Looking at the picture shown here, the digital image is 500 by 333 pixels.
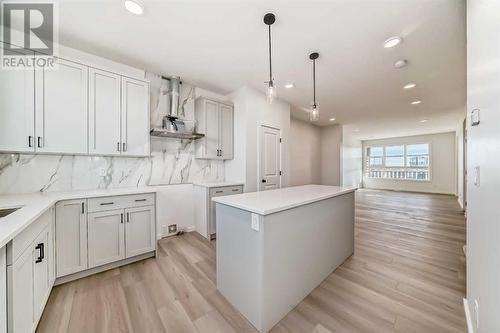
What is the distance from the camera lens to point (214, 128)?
3.47 meters

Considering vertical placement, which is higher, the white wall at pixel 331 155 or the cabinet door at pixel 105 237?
the white wall at pixel 331 155

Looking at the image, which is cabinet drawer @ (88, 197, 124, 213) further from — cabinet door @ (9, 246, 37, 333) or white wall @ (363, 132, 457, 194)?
white wall @ (363, 132, 457, 194)

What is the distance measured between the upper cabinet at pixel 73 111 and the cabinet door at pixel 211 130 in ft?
3.29

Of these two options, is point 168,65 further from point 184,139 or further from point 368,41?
point 368,41

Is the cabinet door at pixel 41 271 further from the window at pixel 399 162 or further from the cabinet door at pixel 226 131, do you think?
the window at pixel 399 162

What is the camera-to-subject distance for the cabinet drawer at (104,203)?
6.80 feet

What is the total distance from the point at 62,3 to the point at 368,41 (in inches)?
129

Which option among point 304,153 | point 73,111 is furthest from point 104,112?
point 304,153

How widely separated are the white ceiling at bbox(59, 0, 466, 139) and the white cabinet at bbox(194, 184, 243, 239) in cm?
194

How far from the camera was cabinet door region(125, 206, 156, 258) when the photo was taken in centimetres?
230

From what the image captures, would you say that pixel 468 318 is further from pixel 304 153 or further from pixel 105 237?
pixel 304 153

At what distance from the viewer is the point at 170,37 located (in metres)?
2.18

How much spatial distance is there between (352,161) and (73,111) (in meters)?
10.6

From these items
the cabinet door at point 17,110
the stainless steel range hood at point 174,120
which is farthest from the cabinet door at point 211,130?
the cabinet door at point 17,110
